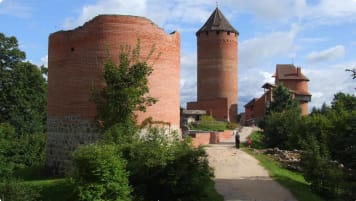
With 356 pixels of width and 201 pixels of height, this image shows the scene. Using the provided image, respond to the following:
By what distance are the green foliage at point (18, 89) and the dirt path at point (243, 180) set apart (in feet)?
56.1

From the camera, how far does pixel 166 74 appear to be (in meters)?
20.0

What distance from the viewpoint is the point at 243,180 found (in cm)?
1762

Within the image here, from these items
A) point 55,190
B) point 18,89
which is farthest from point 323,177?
point 18,89

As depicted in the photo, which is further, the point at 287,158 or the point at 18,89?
the point at 18,89

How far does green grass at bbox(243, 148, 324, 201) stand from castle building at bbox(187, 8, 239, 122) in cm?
3244

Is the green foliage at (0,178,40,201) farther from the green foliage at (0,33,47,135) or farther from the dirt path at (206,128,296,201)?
the green foliage at (0,33,47,135)

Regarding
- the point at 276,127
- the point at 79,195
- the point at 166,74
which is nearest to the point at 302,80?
the point at 276,127

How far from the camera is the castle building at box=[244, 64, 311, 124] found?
5647cm

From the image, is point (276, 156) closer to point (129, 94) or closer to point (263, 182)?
point (263, 182)

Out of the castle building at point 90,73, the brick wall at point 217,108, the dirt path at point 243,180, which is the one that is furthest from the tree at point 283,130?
the brick wall at point 217,108

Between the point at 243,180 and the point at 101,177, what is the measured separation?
19.8ft

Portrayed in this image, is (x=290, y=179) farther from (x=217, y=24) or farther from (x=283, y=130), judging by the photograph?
(x=217, y=24)

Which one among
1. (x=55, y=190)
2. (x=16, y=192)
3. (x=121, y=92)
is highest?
(x=121, y=92)

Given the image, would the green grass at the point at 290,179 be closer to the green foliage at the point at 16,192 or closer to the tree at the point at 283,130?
the tree at the point at 283,130
